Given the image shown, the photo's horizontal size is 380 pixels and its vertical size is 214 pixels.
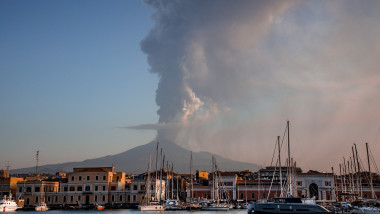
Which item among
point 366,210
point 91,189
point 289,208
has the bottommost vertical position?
point 366,210

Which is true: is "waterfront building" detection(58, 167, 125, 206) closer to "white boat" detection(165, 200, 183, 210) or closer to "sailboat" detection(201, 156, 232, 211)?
"white boat" detection(165, 200, 183, 210)

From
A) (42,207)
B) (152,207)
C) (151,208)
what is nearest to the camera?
(151,208)

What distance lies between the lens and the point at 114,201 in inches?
3821

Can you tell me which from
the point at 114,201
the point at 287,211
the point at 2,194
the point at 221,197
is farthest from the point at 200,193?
the point at 287,211

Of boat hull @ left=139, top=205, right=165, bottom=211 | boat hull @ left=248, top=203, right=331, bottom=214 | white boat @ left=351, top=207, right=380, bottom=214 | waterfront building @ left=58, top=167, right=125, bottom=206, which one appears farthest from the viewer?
waterfront building @ left=58, top=167, right=125, bottom=206

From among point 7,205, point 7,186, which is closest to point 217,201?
point 7,205

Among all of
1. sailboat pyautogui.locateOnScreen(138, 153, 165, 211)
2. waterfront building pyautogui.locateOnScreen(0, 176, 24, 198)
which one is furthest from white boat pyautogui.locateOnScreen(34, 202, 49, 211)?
sailboat pyautogui.locateOnScreen(138, 153, 165, 211)

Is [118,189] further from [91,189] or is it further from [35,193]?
[35,193]

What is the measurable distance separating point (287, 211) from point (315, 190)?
53252 millimetres

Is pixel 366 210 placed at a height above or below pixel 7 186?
below

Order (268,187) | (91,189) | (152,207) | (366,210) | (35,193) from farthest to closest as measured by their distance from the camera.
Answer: (91,189) < (268,187) < (35,193) < (152,207) < (366,210)

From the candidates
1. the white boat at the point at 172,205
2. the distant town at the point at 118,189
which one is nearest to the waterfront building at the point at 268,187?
the distant town at the point at 118,189

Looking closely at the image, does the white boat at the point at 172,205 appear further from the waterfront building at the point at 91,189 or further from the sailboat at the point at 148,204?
the waterfront building at the point at 91,189

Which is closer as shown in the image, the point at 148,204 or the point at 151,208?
the point at 151,208
